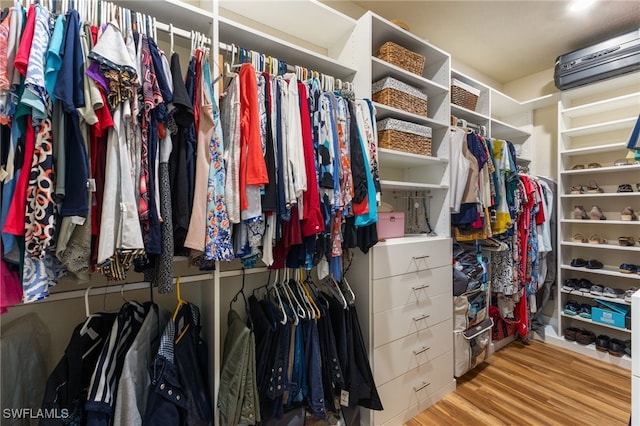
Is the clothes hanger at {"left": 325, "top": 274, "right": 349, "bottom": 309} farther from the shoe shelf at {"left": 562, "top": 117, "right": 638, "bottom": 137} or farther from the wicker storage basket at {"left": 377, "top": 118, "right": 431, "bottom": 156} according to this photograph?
the shoe shelf at {"left": 562, "top": 117, "right": 638, "bottom": 137}

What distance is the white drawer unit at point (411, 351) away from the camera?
5.44 ft

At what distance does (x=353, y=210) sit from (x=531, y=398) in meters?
1.85

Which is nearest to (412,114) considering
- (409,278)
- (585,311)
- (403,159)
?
(403,159)

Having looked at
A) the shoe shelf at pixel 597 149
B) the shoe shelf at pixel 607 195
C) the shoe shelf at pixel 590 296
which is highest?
the shoe shelf at pixel 597 149

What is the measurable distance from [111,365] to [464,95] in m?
2.77

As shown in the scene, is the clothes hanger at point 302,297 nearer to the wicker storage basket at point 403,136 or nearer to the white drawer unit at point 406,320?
the white drawer unit at point 406,320

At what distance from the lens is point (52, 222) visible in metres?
0.84

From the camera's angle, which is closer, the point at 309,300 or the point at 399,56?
the point at 309,300

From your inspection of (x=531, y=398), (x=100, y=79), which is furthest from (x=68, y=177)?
(x=531, y=398)

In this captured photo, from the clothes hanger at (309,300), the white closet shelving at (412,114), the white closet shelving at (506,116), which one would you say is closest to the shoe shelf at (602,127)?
the white closet shelving at (506,116)

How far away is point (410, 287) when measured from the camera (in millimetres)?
1793

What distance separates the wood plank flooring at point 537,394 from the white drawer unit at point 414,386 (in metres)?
0.11

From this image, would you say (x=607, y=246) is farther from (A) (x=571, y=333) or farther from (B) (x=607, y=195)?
(A) (x=571, y=333)

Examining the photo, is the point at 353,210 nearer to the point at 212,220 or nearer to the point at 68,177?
the point at 212,220
